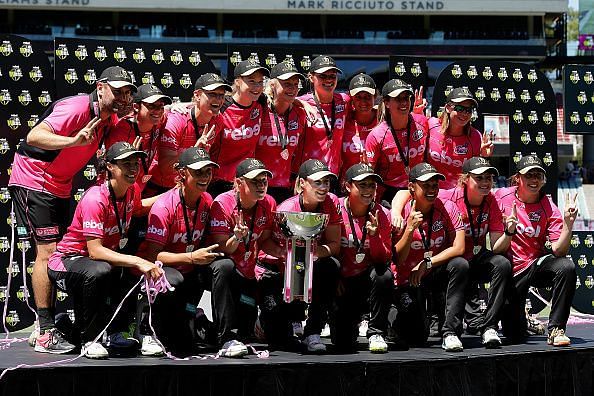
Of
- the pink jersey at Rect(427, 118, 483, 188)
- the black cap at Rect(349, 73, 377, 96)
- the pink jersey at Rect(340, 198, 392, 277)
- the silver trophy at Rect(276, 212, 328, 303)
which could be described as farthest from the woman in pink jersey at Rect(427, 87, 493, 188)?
the silver trophy at Rect(276, 212, 328, 303)

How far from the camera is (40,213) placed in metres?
7.54

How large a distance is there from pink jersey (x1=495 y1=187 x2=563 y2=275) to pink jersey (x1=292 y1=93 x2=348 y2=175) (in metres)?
1.55

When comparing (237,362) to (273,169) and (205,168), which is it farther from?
(273,169)

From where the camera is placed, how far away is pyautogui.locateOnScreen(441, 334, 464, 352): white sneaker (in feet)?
24.3

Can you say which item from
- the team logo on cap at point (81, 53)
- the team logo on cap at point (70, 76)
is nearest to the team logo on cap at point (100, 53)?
the team logo on cap at point (81, 53)

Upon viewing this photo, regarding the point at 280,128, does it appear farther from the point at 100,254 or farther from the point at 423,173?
the point at 100,254

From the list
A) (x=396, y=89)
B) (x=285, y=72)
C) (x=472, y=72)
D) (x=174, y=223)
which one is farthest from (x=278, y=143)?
(x=472, y=72)

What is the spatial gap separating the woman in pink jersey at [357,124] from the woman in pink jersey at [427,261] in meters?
1.00

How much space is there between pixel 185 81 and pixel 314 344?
407 centimetres

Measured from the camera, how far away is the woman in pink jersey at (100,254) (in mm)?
6871

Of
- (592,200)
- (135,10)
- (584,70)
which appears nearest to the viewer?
(584,70)

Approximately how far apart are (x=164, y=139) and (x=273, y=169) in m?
1.03

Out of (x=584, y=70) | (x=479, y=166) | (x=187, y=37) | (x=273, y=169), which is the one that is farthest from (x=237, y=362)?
(x=187, y=37)

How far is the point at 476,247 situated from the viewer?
8.12 meters
